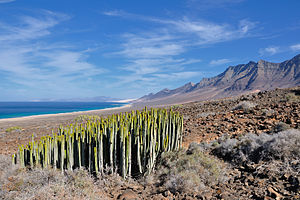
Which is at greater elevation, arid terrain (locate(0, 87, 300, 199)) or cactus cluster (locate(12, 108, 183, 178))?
cactus cluster (locate(12, 108, 183, 178))

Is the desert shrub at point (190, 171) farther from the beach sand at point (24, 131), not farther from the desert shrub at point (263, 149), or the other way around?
the beach sand at point (24, 131)

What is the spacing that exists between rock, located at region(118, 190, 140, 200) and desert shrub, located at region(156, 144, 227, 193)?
77 cm

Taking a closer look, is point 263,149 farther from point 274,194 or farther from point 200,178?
point 200,178

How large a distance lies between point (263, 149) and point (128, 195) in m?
3.83

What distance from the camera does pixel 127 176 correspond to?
17.1 ft

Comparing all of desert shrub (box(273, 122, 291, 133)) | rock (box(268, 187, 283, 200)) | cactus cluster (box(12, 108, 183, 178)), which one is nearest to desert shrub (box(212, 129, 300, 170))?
desert shrub (box(273, 122, 291, 133))

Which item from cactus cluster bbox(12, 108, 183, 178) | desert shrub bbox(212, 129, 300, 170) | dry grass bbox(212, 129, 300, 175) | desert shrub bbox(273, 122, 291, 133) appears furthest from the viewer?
desert shrub bbox(273, 122, 291, 133)

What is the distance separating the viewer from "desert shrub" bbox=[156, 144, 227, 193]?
4.39m

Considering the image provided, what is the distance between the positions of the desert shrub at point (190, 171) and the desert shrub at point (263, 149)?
1.81 ft

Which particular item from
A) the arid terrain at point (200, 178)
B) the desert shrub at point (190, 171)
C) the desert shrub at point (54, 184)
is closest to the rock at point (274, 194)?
the arid terrain at point (200, 178)

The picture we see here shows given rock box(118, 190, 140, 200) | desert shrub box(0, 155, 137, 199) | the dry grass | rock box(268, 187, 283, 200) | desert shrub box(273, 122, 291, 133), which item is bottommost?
rock box(118, 190, 140, 200)

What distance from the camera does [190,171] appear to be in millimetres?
4871

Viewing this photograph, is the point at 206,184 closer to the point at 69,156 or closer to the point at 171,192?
the point at 171,192

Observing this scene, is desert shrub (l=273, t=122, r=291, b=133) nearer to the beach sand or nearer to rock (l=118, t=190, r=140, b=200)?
rock (l=118, t=190, r=140, b=200)
